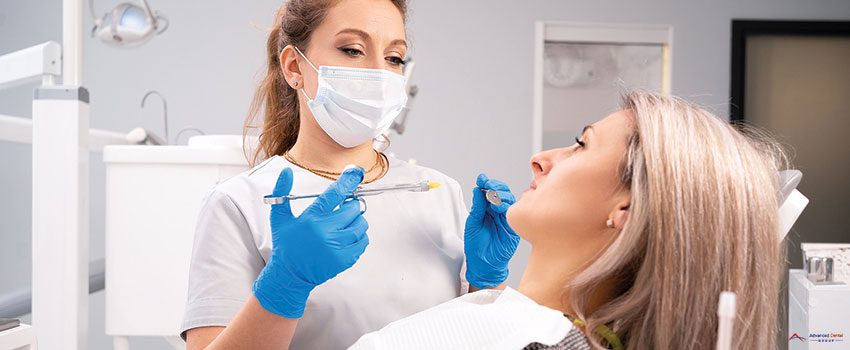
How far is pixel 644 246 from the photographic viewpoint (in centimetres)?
91

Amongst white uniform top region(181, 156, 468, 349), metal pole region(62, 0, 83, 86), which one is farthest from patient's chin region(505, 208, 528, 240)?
metal pole region(62, 0, 83, 86)

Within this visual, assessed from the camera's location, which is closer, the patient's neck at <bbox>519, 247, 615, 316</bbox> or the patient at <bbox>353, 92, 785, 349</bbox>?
the patient at <bbox>353, 92, 785, 349</bbox>

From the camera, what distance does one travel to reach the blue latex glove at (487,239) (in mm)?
1229

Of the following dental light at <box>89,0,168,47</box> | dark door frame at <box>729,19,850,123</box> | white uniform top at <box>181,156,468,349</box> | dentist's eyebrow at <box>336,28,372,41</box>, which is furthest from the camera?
dark door frame at <box>729,19,850,123</box>

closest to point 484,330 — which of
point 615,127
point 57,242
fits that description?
point 615,127

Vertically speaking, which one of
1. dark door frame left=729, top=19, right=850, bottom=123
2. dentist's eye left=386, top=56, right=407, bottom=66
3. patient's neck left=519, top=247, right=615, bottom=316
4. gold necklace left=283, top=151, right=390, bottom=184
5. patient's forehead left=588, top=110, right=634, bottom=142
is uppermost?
dark door frame left=729, top=19, right=850, bottom=123

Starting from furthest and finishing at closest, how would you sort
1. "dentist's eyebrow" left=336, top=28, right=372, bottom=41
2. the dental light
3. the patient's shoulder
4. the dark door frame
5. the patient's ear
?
the dark door frame, the dental light, "dentist's eyebrow" left=336, top=28, right=372, bottom=41, the patient's ear, the patient's shoulder

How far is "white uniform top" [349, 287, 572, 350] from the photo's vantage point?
841 mm

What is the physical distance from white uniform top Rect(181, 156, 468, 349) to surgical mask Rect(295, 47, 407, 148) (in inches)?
3.5

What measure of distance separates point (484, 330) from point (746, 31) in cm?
417

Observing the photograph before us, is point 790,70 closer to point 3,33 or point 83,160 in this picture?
point 83,160

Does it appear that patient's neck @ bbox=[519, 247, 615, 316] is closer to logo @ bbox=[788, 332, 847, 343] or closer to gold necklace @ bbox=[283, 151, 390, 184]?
gold necklace @ bbox=[283, 151, 390, 184]

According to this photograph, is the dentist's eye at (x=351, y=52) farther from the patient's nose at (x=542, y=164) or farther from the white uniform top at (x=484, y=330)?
the white uniform top at (x=484, y=330)

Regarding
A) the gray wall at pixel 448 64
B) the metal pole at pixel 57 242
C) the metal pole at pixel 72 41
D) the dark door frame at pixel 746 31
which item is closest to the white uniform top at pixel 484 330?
the metal pole at pixel 57 242
